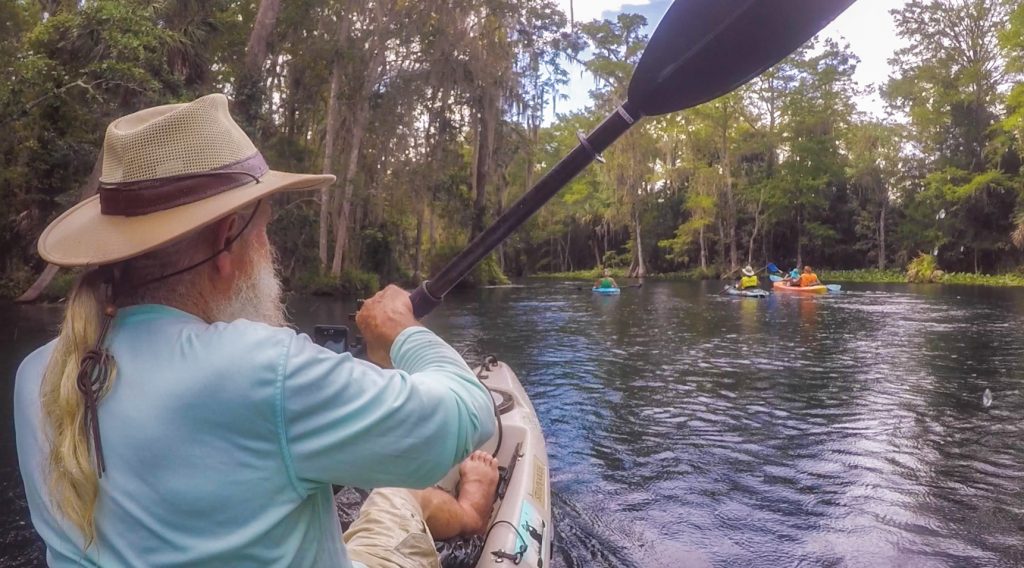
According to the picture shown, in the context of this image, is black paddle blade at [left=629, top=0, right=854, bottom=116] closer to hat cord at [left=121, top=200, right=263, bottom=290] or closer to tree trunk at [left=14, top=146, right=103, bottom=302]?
hat cord at [left=121, top=200, right=263, bottom=290]

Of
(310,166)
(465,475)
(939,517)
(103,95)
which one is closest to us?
(465,475)

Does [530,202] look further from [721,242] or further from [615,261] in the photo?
[615,261]

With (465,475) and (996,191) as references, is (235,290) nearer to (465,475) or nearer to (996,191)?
(465,475)

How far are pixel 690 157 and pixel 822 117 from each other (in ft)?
21.0

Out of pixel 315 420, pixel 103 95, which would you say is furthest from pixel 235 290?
pixel 103 95

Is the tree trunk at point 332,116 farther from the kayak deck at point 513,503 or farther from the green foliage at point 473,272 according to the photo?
the kayak deck at point 513,503

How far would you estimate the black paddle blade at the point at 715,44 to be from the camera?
1.52 m

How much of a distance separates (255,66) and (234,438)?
53.1 ft

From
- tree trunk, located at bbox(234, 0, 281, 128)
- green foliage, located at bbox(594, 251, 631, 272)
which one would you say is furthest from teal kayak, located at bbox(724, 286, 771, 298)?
green foliage, located at bbox(594, 251, 631, 272)

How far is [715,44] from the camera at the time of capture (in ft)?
5.35

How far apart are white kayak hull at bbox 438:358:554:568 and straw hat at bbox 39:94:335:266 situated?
6.20 feet

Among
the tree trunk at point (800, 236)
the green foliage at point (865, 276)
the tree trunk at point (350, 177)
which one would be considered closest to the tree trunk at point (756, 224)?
the tree trunk at point (800, 236)

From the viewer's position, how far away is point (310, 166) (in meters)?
24.6

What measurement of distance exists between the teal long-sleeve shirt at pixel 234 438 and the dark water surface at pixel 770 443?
3.19 meters
